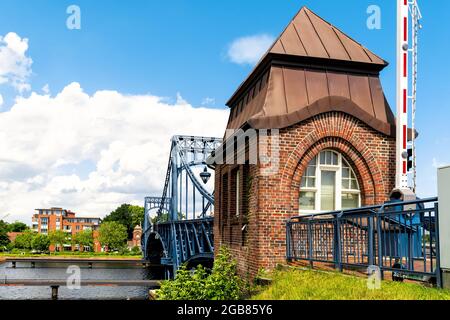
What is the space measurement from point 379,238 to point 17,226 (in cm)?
14159

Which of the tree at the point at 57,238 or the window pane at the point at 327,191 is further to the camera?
the tree at the point at 57,238

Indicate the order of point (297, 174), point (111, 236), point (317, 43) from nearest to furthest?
point (297, 174) < point (317, 43) < point (111, 236)

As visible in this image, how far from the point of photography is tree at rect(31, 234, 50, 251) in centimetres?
11231

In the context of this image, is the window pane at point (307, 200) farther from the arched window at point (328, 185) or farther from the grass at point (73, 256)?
the grass at point (73, 256)

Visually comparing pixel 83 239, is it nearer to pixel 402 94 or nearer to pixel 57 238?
pixel 57 238

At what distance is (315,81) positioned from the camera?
13469mm

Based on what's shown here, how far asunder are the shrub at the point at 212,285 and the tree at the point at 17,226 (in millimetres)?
131660

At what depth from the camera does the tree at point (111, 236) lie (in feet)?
377

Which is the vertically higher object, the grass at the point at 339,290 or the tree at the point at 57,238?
the grass at the point at 339,290

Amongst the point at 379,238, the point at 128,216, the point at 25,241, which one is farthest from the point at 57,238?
the point at 379,238

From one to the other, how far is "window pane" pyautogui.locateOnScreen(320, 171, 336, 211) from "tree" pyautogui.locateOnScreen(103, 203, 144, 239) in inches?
5078

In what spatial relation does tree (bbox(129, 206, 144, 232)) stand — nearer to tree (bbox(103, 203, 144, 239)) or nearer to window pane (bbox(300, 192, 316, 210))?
tree (bbox(103, 203, 144, 239))

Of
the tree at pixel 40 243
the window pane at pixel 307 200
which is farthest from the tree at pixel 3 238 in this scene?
the window pane at pixel 307 200
